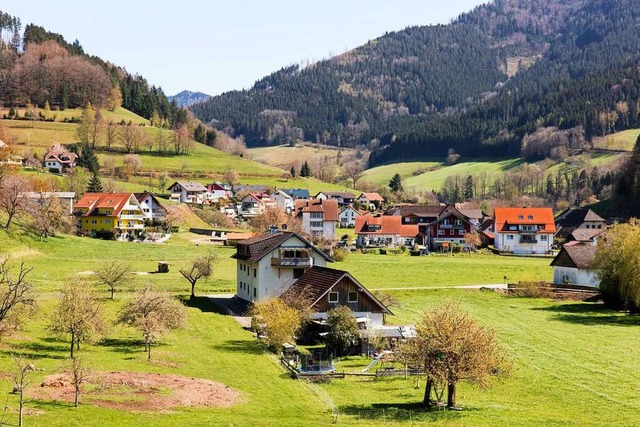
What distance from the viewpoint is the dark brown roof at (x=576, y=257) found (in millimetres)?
76188

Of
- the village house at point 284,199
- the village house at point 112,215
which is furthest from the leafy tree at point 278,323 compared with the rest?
the village house at point 284,199

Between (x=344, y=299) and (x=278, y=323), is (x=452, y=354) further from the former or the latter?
(x=344, y=299)

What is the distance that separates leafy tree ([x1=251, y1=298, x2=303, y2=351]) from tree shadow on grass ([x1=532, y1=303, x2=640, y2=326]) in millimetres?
25002

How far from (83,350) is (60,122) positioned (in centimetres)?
16021

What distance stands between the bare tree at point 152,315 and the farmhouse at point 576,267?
A: 47.6 metres

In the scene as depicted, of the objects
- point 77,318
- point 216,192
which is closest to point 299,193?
point 216,192

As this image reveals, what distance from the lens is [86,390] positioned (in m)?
30.3

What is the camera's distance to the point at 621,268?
6419 cm

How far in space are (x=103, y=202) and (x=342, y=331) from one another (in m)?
72.9

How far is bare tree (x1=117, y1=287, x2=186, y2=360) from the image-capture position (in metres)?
40.2

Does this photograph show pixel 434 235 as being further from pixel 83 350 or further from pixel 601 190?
pixel 83 350

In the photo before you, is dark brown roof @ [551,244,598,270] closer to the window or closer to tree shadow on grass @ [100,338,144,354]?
the window

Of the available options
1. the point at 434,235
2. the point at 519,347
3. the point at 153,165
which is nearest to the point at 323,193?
the point at 153,165

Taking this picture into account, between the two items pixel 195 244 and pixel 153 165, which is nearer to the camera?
pixel 195 244
